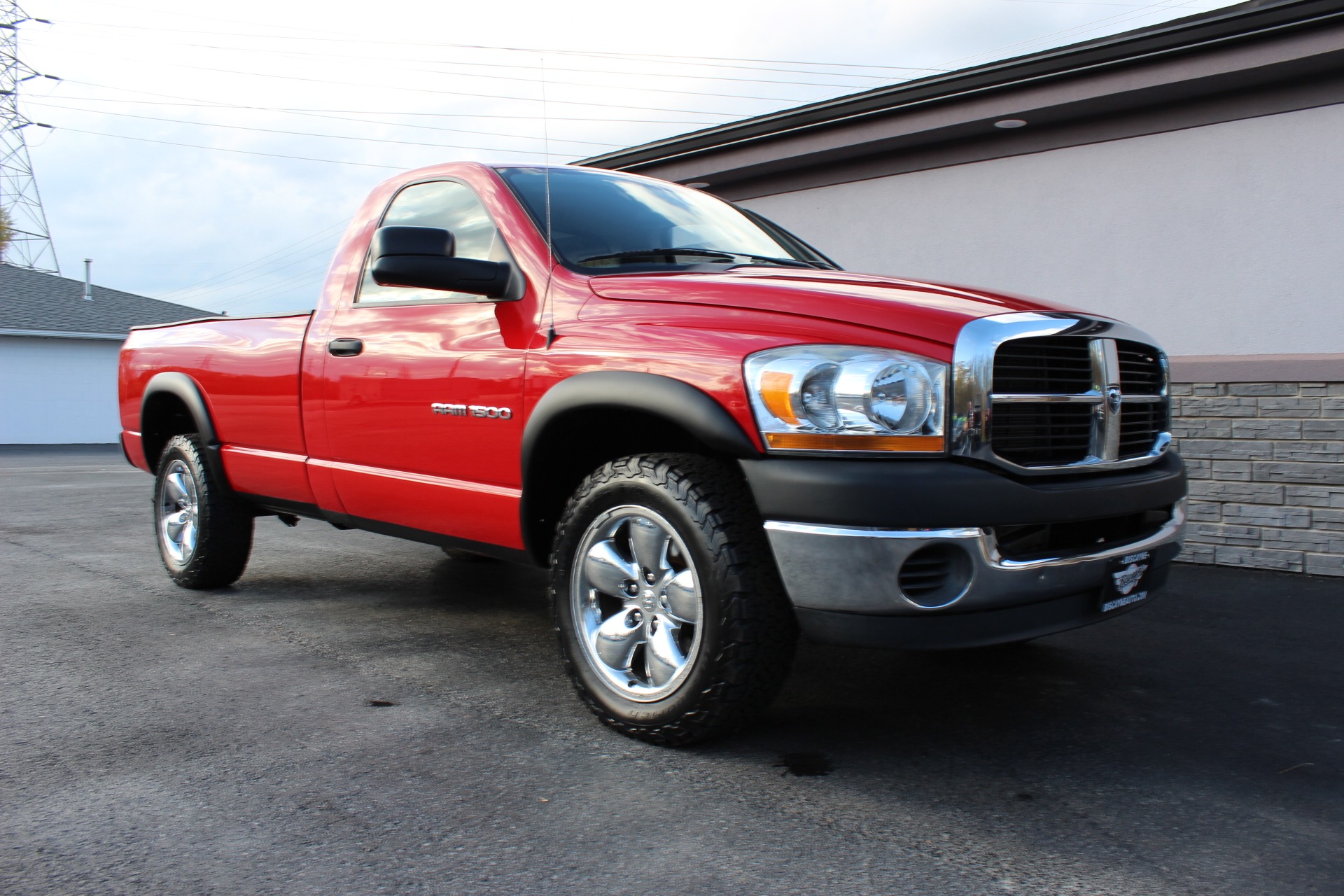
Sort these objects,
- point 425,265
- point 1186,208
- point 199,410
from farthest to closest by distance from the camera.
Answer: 1. point 1186,208
2. point 199,410
3. point 425,265

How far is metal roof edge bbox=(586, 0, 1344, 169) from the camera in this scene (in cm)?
637

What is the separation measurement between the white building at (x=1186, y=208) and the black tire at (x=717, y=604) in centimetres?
387

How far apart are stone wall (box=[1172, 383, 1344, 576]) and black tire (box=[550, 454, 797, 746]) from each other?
4.04 metres

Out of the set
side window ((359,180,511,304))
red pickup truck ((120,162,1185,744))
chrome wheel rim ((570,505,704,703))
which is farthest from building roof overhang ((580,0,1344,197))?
chrome wheel rim ((570,505,704,703))

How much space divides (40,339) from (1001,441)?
Answer: 30.2 meters

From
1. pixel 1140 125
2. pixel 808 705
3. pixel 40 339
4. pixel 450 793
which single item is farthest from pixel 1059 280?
pixel 40 339

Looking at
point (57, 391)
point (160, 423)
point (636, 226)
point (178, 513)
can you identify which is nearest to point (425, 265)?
point (636, 226)

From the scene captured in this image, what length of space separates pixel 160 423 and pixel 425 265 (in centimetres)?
326

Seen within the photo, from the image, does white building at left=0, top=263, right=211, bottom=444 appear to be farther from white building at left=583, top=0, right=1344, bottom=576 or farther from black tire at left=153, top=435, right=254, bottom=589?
black tire at left=153, top=435, right=254, bottom=589

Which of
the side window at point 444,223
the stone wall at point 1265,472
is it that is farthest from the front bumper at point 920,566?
the stone wall at point 1265,472

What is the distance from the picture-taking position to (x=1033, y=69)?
7.57 m

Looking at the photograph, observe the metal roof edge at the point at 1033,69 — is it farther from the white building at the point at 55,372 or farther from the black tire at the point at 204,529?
the white building at the point at 55,372

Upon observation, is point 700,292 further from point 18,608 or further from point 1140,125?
point 1140,125

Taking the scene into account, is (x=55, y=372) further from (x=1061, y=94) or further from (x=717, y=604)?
(x=717, y=604)
